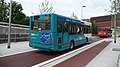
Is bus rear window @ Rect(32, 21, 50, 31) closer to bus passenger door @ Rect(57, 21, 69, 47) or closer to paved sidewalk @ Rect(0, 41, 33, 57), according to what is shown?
bus passenger door @ Rect(57, 21, 69, 47)

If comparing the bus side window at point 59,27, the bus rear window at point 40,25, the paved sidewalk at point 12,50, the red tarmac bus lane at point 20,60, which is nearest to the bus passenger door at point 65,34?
the bus side window at point 59,27

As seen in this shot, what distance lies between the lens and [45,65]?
9266mm

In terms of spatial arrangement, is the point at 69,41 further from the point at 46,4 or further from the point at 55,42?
the point at 46,4

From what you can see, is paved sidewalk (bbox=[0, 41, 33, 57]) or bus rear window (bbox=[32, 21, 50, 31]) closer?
paved sidewalk (bbox=[0, 41, 33, 57])

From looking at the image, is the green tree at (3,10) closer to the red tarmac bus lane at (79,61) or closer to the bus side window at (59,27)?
the bus side window at (59,27)

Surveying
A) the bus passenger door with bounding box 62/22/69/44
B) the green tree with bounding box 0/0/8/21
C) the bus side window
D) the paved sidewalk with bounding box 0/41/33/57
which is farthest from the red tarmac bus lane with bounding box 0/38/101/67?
the green tree with bounding box 0/0/8/21

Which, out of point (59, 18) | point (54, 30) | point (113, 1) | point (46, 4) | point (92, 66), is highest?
point (46, 4)

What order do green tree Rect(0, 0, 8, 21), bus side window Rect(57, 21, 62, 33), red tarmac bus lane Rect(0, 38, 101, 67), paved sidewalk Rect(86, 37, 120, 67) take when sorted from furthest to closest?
green tree Rect(0, 0, 8, 21) → bus side window Rect(57, 21, 62, 33) → paved sidewalk Rect(86, 37, 120, 67) → red tarmac bus lane Rect(0, 38, 101, 67)

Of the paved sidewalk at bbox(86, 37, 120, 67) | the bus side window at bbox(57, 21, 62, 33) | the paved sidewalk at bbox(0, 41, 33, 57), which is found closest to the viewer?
the paved sidewalk at bbox(86, 37, 120, 67)

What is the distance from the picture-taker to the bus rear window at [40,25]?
42.8 feet

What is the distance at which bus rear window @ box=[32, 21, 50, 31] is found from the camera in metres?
13.0

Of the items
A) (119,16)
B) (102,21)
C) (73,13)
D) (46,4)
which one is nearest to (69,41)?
(119,16)

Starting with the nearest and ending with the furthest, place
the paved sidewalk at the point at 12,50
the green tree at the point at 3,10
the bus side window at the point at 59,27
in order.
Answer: the paved sidewalk at the point at 12,50, the bus side window at the point at 59,27, the green tree at the point at 3,10

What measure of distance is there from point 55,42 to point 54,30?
2.71 ft
